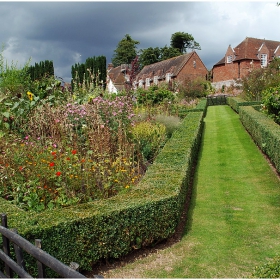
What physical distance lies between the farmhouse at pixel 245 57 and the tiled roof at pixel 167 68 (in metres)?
5.26

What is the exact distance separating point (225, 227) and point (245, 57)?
42.0 metres

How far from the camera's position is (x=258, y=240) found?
201 inches

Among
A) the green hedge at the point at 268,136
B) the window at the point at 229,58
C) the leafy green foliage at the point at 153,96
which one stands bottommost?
the green hedge at the point at 268,136

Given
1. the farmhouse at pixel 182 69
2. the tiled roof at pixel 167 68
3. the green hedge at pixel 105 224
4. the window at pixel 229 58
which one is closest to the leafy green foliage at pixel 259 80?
the farmhouse at pixel 182 69

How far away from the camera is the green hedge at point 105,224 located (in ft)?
12.8

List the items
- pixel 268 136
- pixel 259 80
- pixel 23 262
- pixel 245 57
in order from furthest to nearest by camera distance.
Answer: pixel 245 57, pixel 259 80, pixel 268 136, pixel 23 262

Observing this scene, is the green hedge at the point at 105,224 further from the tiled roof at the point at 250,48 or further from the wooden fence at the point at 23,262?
the tiled roof at the point at 250,48

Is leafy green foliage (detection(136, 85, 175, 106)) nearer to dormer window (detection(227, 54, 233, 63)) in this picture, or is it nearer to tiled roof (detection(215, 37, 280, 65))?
tiled roof (detection(215, 37, 280, 65))

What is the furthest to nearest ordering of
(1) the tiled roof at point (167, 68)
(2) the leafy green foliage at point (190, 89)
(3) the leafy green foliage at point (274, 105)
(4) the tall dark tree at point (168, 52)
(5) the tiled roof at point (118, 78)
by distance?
1. (4) the tall dark tree at point (168, 52)
2. (5) the tiled roof at point (118, 78)
3. (1) the tiled roof at point (167, 68)
4. (2) the leafy green foliage at point (190, 89)
5. (3) the leafy green foliage at point (274, 105)

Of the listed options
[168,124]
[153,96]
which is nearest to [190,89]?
[153,96]

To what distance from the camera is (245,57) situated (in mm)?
43875

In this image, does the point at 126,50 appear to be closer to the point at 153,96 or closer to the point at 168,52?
the point at 168,52

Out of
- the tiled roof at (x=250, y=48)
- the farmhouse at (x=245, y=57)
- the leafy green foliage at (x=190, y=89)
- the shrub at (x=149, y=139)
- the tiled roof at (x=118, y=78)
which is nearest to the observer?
Answer: the shrub at (x=149, y=139)

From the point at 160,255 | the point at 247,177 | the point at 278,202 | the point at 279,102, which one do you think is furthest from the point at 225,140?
the point at 160,255
